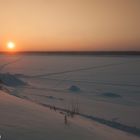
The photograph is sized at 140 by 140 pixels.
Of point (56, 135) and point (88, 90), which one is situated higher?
point (56, 135)

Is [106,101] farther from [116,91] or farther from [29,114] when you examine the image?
[29,114]

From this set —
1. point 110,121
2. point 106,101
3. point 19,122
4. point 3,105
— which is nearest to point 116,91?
point 106,101

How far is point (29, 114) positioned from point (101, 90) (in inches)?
372

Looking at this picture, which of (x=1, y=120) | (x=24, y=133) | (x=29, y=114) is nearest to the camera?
(x=24, y=133)

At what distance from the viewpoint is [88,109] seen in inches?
355

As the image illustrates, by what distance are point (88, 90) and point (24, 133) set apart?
1057cm

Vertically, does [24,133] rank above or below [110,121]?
above

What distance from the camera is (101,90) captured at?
543 inches

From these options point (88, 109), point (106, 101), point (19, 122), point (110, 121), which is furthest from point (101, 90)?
point (19, 122)

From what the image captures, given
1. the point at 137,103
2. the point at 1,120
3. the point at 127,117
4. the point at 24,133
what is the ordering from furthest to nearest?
the point at 137,103 → the point at 127,117 → the point at 1,120 → the point at 24,133

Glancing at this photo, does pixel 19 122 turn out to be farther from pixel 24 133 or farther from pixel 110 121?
pixel 110 121

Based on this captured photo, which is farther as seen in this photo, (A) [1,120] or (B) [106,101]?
(B) [106,101]

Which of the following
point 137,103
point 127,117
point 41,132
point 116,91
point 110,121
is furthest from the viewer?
point 116,91

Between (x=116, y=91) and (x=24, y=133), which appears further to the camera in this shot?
(x=116, y=91)
